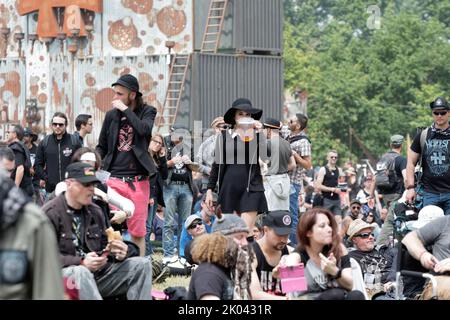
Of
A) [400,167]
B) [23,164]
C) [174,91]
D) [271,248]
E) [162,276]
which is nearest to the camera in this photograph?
[271,248]

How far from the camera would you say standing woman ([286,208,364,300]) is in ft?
29.1

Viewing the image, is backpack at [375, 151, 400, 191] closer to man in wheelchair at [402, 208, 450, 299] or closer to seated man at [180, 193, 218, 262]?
seated man at [180, 193, 218, 262]

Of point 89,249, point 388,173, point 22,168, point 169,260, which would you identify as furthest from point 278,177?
point 89,249

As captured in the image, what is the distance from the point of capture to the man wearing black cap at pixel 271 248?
30.8ft

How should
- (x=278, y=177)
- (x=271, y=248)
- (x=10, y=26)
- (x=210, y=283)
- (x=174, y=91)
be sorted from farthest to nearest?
(x=10, y=26)
(x=174, y=91)
(x=278, y=177)
(x=271, y=248)
(x=210, y=283)

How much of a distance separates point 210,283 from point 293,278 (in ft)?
2.68

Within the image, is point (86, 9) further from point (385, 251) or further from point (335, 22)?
point (335, 22)

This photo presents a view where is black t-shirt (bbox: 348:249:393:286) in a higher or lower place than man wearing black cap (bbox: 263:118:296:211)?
lower

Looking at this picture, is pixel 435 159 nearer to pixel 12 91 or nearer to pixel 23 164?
pixel 23 164

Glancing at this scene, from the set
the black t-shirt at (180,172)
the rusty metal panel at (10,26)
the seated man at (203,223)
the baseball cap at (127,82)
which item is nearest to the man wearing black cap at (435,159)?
the seated man at (203,223)

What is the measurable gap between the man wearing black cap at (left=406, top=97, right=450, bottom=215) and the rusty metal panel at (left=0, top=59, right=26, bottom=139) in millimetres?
18016

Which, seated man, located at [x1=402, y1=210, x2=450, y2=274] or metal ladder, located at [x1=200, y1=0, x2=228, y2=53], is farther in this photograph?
metal ladder, located at [x1=200, y1=0, x2=228, y2=53]

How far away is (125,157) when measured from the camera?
1213 centimetres

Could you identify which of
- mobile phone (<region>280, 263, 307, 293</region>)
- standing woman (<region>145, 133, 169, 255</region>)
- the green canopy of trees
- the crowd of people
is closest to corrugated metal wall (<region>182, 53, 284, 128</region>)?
the crowd of people
